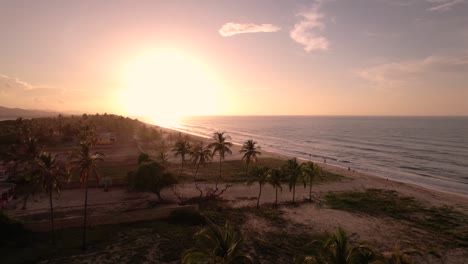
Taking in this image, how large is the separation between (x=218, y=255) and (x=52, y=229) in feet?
63.8

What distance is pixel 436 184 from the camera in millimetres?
62750

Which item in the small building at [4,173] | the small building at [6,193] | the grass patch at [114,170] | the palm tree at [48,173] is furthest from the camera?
the grass patch at [114,170]

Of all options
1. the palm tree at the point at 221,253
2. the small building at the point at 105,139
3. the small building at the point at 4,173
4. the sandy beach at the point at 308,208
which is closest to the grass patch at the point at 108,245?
the sandy beach at the point at 308,208

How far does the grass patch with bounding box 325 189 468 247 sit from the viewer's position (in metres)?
34.5

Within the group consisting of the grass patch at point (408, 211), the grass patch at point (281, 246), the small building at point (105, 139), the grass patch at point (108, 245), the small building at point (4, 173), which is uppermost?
the small building at point (105, 139)

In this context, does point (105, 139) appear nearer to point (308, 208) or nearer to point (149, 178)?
point (149, 178)

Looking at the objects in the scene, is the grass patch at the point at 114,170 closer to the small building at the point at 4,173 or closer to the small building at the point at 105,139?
the small building at the point at 4,173

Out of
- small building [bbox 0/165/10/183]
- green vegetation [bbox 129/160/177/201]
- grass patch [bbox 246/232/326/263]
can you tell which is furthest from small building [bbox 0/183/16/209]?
grass patch [bbox 246/232/326/263]

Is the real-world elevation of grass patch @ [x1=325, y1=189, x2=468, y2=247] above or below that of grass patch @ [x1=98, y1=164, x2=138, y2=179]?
below

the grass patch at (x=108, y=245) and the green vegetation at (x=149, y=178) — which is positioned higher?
the green vegetation at (x=149, y=178)

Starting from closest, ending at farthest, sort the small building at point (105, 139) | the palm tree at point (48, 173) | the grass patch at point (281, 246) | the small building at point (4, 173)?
the palm tree at point (48, 173) → the grass patch at point (281, 246) → the small building at point (4, 173) → the small building at point (105, 139)

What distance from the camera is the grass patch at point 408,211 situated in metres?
34.5

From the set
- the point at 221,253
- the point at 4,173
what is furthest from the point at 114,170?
the point at 221,253

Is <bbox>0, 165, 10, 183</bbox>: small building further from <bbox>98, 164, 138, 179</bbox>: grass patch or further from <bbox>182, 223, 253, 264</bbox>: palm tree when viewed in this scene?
<bbox>182, 223, 253, 264</bbox>: palm tree
